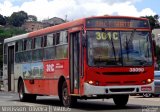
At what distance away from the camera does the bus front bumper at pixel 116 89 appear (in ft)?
57.5

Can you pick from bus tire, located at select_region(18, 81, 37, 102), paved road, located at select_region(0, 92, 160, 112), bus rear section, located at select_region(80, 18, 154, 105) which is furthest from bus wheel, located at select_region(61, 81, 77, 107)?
bus tire, located at select_region(18, 81, 37, 102)

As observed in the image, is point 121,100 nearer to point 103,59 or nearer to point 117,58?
point 117,58

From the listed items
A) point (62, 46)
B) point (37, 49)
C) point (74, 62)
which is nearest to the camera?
→ point (74, 62)

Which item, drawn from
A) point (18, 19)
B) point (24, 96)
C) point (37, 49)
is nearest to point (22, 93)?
point (24, 96)

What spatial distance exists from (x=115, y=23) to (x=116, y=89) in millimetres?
2403

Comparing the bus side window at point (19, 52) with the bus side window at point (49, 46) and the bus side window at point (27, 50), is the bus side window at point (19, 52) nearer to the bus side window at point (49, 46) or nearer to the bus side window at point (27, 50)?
the bus side window at point (27, 50)

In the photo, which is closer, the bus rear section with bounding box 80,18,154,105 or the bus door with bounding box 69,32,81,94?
the bus rear section with bounding box 80,18,154,105

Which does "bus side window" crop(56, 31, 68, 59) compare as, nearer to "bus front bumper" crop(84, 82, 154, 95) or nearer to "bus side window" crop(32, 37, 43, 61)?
"bus side window" crop(32, 37, 43, 61)

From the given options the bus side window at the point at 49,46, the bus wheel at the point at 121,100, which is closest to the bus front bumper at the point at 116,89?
the bus wheel at the point at 121,100

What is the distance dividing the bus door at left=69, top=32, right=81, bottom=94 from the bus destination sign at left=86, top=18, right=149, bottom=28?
29.4 inches

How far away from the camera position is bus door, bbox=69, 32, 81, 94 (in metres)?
18.3

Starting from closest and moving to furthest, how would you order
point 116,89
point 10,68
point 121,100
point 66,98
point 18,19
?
point 116,89
point 66,98
point 121,100
point 10,68
point 18,19

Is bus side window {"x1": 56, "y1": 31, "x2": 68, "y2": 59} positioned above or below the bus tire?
above

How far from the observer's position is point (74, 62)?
61.4 ft
